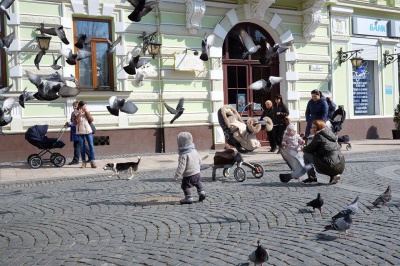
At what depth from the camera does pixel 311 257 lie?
4684 mm

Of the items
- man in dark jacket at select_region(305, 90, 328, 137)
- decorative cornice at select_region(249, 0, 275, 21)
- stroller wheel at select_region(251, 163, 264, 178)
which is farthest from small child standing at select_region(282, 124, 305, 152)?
decorative cornice at select_region(249, 0, 275, 21)

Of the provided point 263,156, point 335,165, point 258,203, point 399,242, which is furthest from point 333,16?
point 399,242

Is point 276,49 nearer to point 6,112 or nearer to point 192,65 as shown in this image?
point 192,65

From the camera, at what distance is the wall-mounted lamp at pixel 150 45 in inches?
592

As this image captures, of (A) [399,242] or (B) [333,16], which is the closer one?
(A) [399,242]

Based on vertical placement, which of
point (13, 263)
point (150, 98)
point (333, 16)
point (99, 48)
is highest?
point (333, 16)

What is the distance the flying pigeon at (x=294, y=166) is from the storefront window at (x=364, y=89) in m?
11.6

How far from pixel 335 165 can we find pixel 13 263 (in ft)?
19.2

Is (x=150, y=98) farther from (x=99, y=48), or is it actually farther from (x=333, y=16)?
(x=333, y=16)

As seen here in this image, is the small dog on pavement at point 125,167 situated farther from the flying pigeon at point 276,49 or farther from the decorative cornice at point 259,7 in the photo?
the decorative cornice at point 259,7

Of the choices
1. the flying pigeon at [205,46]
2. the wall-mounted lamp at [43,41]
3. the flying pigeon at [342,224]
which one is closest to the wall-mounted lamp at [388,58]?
the flying pigeon at [205,46]

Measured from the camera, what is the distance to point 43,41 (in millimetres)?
13414

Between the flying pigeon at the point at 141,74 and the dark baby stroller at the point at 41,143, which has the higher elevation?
the flying pigeon at the point at 141,74

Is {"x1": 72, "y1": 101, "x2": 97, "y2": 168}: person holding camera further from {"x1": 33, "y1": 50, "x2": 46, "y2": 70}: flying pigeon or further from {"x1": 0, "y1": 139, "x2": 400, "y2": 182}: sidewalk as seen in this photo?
{"x1": 33, "y1": 50, "x2": 46, "y2": 70}: flying pigeon
